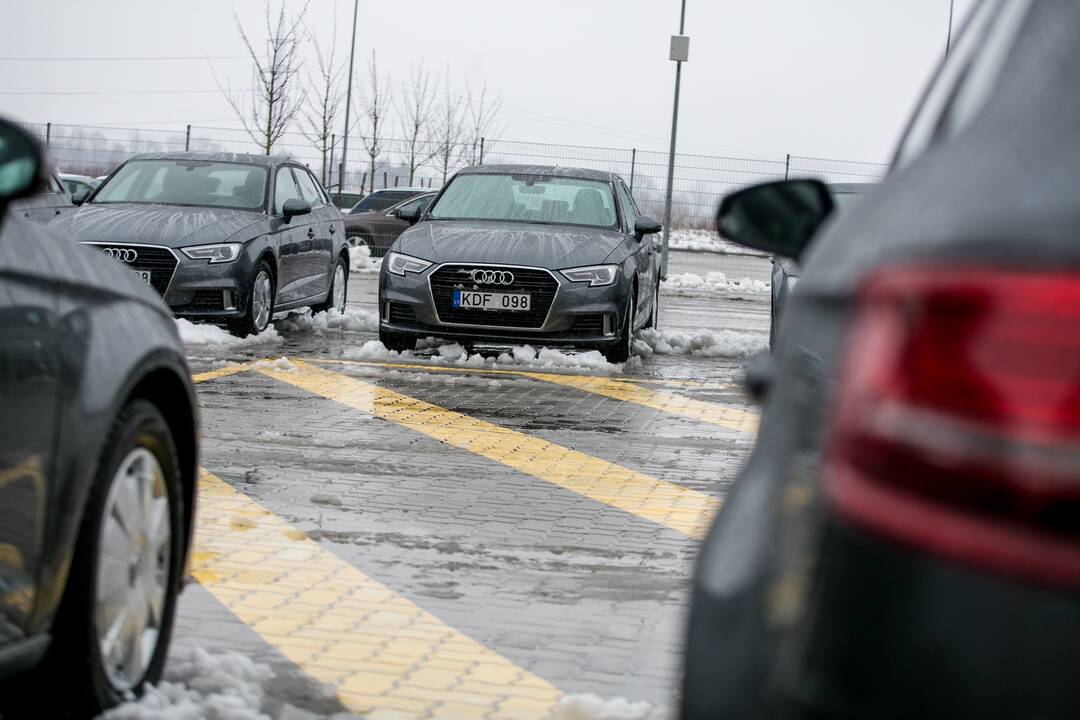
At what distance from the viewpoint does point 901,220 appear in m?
1.53

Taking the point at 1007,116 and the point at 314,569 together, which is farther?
the point at 314,569

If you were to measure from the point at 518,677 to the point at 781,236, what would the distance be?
175 centimetres

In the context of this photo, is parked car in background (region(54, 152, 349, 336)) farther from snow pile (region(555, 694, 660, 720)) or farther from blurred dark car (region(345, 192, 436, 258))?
blurred dark car (region(345, 192, 436, 258))

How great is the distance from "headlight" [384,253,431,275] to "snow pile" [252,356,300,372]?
3.69 ft

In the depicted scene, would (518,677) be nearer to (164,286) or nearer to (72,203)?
(164,286)

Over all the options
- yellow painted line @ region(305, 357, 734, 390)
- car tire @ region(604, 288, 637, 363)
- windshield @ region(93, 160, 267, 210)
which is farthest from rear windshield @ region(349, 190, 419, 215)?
yellow painted line @ region(305, 357, 734, 390)

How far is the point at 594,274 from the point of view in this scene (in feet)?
38.9

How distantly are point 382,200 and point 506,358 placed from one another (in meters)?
18.1

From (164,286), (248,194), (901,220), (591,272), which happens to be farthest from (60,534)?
(248,194)

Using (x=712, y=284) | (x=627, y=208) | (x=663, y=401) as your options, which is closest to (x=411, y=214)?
(x=627, y=208)

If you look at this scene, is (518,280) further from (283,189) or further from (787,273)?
(283,189)

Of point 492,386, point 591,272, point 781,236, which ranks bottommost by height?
point 492,386

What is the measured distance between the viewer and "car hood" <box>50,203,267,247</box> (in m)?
12.9

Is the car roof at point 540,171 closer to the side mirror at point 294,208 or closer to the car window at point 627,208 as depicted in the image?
the car window at point 627,208
